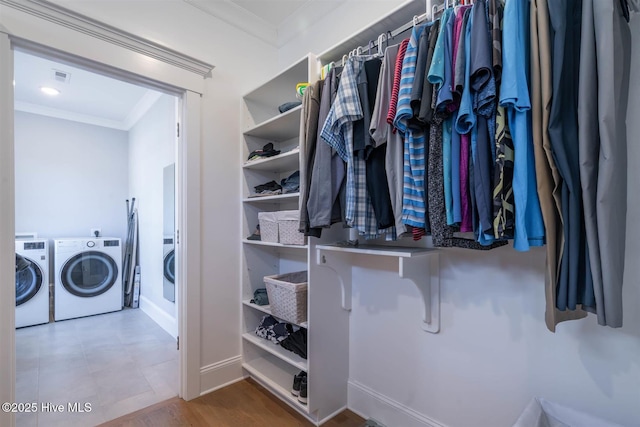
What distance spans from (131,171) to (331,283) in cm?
394

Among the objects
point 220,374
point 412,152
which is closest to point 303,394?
point 220,374

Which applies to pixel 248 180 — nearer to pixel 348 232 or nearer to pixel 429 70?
pixel 348 232

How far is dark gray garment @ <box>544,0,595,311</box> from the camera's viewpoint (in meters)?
0.74

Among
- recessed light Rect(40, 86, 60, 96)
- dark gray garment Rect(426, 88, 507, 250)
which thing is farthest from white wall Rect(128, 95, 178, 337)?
dark gray garment Rect(426, 88, 507, 250)

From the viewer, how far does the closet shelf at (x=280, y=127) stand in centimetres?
176

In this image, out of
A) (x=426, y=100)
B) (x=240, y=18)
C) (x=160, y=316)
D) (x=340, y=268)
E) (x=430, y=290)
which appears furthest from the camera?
(x=160, y=316)

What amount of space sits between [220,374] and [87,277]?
279 cm

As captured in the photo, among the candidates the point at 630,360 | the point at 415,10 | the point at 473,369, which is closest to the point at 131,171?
the point at 415,10

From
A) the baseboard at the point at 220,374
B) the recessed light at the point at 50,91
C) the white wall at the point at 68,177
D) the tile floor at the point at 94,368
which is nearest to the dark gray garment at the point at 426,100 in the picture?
the baseboard at the point at 220,374

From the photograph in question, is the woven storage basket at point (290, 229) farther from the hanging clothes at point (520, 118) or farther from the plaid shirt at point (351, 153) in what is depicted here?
the hanging clothes at point (520, 118)

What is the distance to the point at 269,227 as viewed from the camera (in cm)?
190

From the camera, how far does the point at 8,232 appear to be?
138 cm

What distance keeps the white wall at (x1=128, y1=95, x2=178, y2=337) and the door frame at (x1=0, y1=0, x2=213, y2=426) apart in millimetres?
1229

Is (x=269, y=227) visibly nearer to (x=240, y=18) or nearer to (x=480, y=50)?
(x=480, y=50)
